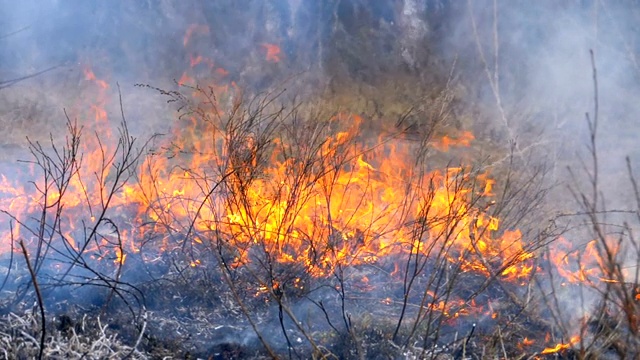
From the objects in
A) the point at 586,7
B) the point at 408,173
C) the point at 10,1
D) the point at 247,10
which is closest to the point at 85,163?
the point at 10,1

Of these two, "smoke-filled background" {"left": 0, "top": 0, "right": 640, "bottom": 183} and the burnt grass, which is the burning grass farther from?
"smoke-filled background" {"left": 0, "top": 0, "right": 640, "bottom": 183}

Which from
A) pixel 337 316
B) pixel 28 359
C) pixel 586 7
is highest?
pixel 586 7

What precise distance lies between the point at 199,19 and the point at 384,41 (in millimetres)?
2536

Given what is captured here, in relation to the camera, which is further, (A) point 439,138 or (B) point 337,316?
(A) point 439,138

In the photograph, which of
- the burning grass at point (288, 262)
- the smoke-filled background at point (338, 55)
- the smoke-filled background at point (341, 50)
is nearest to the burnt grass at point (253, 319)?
the burning grass at point (288, 262)

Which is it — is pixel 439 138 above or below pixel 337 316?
above

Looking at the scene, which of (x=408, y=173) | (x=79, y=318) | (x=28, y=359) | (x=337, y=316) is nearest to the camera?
(x=28, y=359)

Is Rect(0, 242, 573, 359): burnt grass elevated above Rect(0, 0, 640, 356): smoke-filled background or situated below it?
below

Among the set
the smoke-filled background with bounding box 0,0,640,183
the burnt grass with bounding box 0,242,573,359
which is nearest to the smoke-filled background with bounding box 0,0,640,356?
the smoke-filled background with bounding box 0,0,640,183

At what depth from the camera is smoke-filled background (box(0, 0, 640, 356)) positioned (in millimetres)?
7895

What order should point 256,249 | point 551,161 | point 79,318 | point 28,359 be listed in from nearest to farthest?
point 28,359
point 79,318
point 256,249
point 551,161

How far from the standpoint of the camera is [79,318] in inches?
178

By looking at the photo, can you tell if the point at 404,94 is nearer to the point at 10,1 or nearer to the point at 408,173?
the point at 408,173

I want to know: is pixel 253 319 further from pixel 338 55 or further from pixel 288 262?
pixel 338 55
